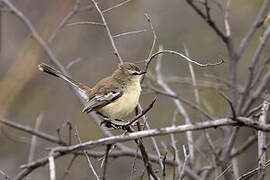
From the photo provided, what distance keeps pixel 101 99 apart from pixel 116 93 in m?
0.19

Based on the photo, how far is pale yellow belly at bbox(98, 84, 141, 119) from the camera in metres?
4.18

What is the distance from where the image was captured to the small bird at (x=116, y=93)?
14.0 feet

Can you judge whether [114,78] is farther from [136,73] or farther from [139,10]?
[139,10]

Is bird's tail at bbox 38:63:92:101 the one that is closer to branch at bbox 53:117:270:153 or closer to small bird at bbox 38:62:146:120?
small bird at bbox 38:62:146:120

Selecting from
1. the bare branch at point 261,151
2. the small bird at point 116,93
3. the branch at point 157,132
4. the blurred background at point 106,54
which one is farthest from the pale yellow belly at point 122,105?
the blurred background at point 106,54

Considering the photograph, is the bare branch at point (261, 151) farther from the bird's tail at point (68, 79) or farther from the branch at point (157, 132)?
the bird's tail at point (68, 79)

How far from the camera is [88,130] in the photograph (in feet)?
28.0

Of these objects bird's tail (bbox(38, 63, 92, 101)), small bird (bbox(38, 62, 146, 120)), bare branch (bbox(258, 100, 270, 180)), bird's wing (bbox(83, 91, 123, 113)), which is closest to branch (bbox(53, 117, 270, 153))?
bare branch (bbox(258, 100, 270, 180))

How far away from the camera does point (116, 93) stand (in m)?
4.54

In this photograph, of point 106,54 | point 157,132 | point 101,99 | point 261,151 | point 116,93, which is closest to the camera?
point 157,132

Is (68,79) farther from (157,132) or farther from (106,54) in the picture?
(106,54)

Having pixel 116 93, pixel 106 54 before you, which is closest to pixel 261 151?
pixel 116 93

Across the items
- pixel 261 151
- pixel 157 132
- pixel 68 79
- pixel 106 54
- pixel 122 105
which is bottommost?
pixel 157 132

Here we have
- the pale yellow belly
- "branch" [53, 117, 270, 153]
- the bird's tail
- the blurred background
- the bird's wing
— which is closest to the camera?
"branch" [53, 117, 270, 153]
